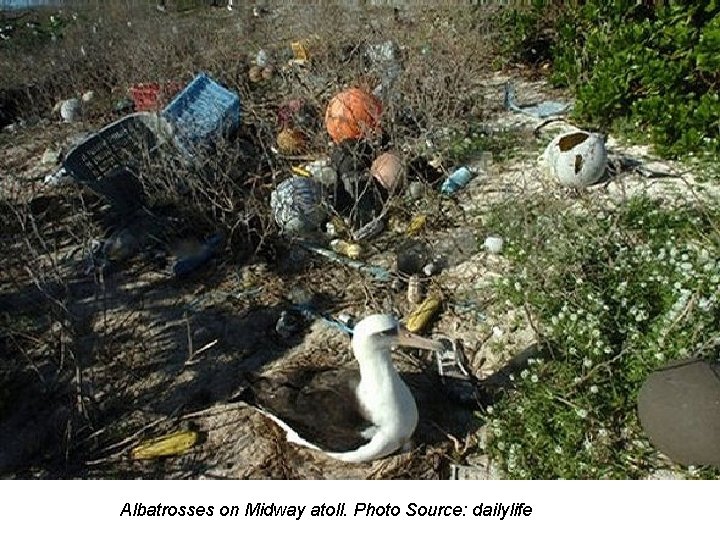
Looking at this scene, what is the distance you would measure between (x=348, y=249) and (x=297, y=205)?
0.47 meters

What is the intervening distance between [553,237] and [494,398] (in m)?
1.23

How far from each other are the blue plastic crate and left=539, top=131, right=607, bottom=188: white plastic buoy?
255 cm

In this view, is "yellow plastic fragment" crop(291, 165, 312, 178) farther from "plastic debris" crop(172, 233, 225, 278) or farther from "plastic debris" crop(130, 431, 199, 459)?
"plastic debris" crop(130, 431, 199, 459)

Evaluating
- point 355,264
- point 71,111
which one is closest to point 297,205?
point 355,264

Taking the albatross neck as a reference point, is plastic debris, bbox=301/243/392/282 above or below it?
below

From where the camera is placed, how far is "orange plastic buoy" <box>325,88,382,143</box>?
527cm

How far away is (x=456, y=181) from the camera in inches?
197

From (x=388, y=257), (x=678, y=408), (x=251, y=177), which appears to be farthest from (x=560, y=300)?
(x=251, y=177)

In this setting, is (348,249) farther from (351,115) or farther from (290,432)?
(290,432)

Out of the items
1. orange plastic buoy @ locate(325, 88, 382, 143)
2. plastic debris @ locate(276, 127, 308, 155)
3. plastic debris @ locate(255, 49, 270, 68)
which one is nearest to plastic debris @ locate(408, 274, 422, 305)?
orange plastic buoy @ locate(325, 88, 382, 143)

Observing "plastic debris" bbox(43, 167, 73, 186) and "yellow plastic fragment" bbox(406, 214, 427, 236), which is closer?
"yellow plastic fragment" bbox(406, 214, 427, 236)

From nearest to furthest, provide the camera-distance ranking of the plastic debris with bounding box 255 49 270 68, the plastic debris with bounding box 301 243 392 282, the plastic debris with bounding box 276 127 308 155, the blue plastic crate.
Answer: the plastic debris with bounding box 301 243 392 282
the blue plastic crate
the plastic debris with bounding box 276 127 308 155
the plastic debris with bounding box 255 49 270 68

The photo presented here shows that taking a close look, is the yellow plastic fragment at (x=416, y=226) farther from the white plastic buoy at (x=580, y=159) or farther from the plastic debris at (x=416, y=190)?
the white plastic buoy at (x=580, y=159)

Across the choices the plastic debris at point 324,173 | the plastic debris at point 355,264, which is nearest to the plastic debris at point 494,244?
the plastic debris at point 355,264
